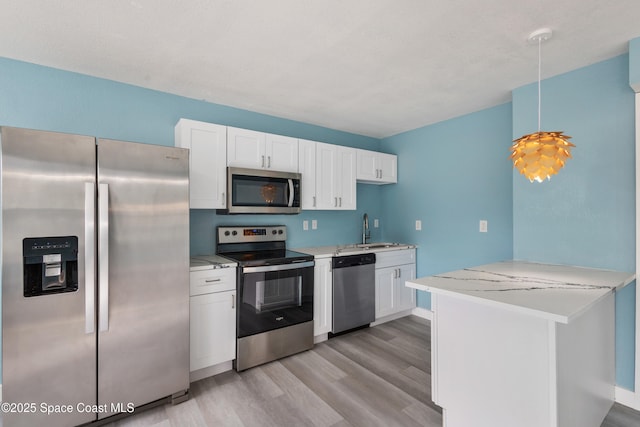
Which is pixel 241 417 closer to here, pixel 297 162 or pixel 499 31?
pixel 297 162

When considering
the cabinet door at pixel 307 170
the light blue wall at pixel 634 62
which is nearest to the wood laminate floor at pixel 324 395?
the cabinet door at pixel 307 170

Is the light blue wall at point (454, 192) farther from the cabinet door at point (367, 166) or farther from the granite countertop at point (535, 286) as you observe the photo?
the granite countertop at point (535, 286)

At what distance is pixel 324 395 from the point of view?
7.26ft

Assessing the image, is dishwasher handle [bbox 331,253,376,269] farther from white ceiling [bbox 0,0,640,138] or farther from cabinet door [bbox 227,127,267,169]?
white ceiling [bbox 0,0,640,138]

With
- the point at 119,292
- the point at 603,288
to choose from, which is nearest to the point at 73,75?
the point at 119,292

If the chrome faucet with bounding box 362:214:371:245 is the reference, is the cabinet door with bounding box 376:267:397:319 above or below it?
below

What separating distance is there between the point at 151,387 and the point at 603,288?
2.86 m

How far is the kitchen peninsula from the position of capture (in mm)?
1364

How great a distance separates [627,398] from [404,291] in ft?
6.73

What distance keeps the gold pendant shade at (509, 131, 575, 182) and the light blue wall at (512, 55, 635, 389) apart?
3.01 ft

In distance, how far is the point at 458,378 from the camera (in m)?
1.71

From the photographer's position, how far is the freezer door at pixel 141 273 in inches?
73.7

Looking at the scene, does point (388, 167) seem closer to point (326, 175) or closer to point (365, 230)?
point (365, 230)

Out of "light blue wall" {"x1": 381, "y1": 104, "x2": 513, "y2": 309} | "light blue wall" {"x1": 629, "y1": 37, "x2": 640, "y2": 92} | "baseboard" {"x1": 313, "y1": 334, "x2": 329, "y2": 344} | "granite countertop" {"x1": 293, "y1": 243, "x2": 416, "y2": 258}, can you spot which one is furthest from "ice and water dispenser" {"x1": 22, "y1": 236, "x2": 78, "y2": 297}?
"light blue wall" {"x1": 629, "y1": 37, "x2": 640, "y2": 92}
